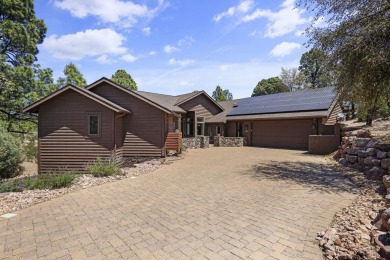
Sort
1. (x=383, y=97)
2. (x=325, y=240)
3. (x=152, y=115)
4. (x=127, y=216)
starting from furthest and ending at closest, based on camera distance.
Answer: (x=152, y=115) → (x=383, y=97) → (x=127, y=216) → (x=325, y=240)

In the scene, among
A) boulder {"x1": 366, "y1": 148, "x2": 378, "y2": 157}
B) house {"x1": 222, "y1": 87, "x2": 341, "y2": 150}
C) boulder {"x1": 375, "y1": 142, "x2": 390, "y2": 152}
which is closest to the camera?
boulder {"x1": 375, "y1": 142, "x2": 390, "y2": 152}

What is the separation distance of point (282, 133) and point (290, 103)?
10.8 ft

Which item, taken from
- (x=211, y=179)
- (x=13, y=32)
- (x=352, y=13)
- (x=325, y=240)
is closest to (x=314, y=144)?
(x=352, y=13)

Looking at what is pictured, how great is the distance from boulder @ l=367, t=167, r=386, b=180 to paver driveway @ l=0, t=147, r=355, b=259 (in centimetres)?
118

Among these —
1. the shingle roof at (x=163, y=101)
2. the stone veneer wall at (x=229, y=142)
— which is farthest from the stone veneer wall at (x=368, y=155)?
the shingle roof at (x=163, y=101)

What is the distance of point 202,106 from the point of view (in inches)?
984

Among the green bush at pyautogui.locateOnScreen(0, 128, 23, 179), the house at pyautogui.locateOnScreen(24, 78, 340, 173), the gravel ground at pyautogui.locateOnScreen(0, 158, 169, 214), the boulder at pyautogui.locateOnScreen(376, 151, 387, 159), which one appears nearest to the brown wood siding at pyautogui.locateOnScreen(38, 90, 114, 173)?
the house at pyautogui.locateOnScreen(24, 78, 340, 173)

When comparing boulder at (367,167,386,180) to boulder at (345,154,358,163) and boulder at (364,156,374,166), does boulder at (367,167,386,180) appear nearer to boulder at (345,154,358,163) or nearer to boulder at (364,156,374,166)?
boulder at (364,156,374,166)

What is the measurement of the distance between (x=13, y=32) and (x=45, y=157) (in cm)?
1052

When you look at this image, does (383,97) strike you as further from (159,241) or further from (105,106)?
(105,106)

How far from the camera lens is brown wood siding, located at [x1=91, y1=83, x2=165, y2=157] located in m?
14.1

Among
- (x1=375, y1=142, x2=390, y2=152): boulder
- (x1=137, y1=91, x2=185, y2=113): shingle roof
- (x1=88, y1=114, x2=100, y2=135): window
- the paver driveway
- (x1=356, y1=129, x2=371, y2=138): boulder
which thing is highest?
(x1=137, y1=91, x2=185, y2=113): shingle roof

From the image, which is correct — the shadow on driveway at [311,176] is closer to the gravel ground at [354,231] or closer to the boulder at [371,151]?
the gravel ground at [354,231]

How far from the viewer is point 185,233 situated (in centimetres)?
430
